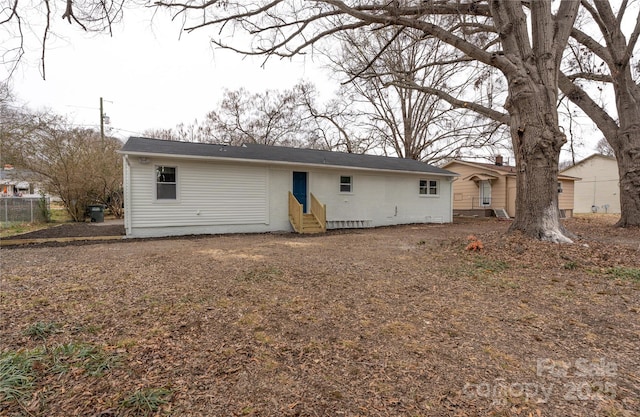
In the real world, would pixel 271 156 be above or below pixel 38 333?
above

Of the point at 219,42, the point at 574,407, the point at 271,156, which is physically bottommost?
the point at 574,407

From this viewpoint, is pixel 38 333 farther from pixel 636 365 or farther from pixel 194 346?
pixel 636 365

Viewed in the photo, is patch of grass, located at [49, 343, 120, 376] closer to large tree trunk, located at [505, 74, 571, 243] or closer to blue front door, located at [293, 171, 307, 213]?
large tree trunk, located at [505, 74, 571, 243]

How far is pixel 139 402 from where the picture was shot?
1.83 m

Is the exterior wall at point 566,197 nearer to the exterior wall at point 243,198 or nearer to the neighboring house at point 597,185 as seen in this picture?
the neighboring house at point 597,185

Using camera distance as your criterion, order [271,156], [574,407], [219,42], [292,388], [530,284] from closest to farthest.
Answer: [574,407] < [292,388] < [530,284] < [219,42] < [271,156]

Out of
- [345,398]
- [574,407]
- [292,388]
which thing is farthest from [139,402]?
[574,407]

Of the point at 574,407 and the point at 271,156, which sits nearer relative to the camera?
the point at 574,407

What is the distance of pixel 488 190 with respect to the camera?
63.5ft

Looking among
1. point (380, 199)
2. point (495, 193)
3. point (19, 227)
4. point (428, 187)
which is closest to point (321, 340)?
point (380, 199)

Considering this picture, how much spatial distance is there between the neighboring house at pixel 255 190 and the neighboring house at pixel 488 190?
20.3 ft

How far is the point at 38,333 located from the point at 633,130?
15917 millimetres

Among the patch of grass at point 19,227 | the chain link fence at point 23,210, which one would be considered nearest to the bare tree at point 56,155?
the chain link fence at point 23,210

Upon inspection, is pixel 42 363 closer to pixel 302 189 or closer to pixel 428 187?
pixel 302 189
